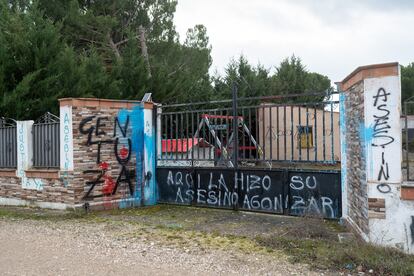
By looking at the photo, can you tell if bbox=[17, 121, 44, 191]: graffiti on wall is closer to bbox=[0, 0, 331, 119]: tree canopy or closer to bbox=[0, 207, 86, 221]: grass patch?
bbox=[0, 207, 86, 221]: grass patch

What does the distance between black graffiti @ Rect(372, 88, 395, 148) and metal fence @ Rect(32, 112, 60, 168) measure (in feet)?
24.0

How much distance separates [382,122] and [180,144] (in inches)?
253

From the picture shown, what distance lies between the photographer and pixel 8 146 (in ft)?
41.9

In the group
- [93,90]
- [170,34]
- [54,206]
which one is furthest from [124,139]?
[170,34]

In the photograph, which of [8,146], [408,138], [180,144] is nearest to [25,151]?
[8,146]

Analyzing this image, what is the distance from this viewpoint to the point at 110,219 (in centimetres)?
979

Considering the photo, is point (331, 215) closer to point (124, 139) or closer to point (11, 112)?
point (124, 139)

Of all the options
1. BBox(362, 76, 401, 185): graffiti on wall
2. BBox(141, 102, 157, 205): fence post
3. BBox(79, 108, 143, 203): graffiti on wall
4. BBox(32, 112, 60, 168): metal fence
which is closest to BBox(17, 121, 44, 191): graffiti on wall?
BBox(32, 112, 60, 168): metal fence

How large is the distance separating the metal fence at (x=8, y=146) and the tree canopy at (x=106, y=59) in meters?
2.29

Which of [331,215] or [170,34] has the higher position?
[170,34]

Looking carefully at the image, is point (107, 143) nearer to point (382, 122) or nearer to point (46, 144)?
point (46, 144)

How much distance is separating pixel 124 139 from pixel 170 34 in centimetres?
1602

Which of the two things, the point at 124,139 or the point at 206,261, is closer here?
the point at 206,261

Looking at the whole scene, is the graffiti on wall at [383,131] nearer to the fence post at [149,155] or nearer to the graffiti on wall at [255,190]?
the graffiti on wall at [255,190]
